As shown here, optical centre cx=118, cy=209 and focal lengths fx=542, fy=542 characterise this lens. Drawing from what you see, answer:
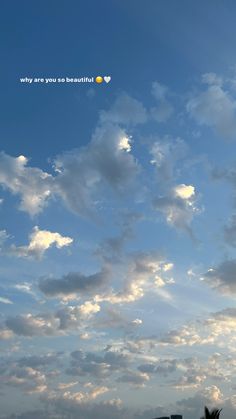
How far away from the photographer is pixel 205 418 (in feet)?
201

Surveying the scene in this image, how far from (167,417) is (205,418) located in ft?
62.8

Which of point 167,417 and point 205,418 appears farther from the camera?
point 167,417

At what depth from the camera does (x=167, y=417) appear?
259ft
